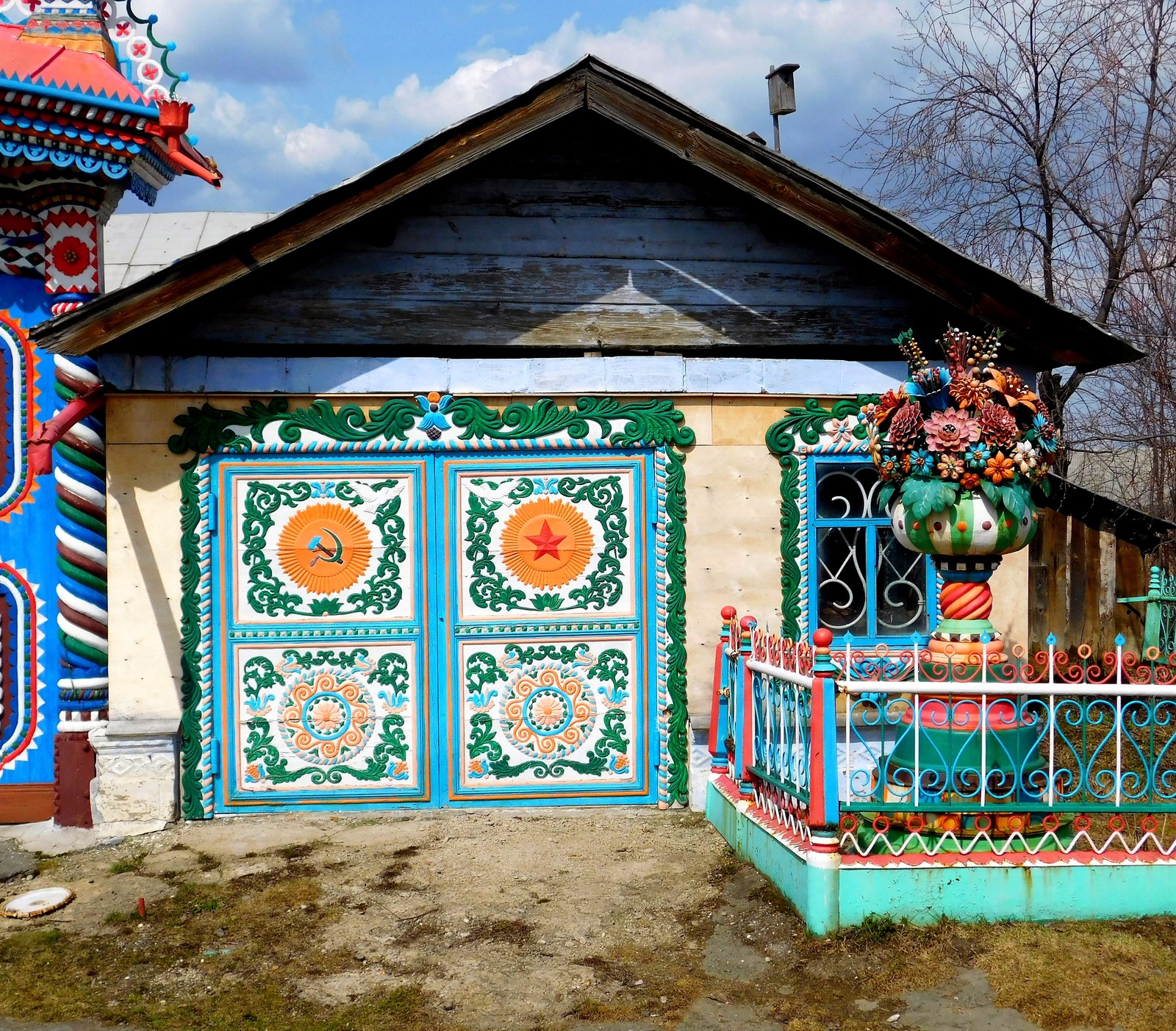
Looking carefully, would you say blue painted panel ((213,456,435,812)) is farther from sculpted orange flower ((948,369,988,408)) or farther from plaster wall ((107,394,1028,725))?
sculpted orange flower ((948,369,988,408))

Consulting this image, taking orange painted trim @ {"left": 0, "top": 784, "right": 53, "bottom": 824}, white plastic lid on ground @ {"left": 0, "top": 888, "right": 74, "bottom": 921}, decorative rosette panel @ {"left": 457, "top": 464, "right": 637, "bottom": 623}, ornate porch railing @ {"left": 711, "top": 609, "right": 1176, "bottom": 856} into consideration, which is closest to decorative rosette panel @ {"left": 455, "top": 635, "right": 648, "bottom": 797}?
decorative rosette panel @ {"left": 457, "top": 464, "right": 637, "bottom": 623}

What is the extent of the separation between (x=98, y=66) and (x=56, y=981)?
15.8 feet

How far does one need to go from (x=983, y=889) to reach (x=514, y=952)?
6.66ft

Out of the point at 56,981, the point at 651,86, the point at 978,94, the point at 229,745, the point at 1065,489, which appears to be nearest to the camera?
the point at 56,981

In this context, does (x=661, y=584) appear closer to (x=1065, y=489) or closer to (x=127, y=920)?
(x=127, y=920)

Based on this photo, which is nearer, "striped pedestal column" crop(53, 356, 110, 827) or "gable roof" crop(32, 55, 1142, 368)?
"gable roof" crop(32, 55, 1142, 368)

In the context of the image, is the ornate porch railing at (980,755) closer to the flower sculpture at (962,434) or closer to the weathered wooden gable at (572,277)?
the flower sculpture at (962,434)

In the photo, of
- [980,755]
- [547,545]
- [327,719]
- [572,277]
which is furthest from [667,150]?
[327,719]

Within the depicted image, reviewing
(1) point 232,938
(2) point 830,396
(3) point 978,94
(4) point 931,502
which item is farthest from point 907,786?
(3) point 978,94

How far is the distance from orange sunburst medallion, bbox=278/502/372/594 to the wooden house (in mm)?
16

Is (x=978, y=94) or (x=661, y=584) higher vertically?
(x=978, y=94)

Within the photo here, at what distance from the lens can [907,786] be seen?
200 inches

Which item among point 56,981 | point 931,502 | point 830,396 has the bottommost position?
point 56,981

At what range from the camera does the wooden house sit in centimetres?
660
